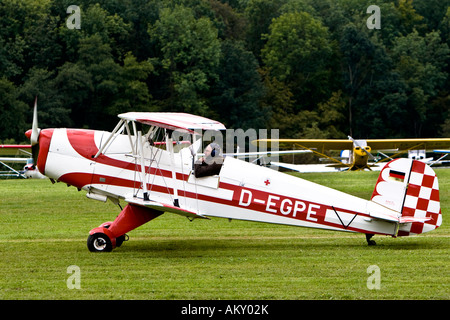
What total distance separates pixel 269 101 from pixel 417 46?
15.0 m

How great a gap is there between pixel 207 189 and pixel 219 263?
55.7 inches

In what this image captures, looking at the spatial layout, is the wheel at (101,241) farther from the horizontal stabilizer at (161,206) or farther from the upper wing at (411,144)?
the upper wing at (411,144)

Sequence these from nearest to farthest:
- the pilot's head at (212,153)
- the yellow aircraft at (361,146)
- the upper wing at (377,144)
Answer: the pilot's head at (212,153)
the upper wing at (377,144)
the yellow aircraft at (361,146)

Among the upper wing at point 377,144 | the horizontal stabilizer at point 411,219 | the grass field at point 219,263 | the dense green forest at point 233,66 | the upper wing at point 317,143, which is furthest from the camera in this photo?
the dense green forest at point 233,66

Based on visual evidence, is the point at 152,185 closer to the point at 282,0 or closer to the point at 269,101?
the point at 269,101

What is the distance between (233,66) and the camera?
61031 mm

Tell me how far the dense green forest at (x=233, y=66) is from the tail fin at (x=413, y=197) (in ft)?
134

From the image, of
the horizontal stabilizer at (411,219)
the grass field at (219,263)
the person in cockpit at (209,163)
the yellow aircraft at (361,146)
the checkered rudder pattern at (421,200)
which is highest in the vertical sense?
the person in cockpit at (209,163)

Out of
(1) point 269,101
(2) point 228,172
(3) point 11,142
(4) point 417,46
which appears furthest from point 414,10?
(2) point 228,172

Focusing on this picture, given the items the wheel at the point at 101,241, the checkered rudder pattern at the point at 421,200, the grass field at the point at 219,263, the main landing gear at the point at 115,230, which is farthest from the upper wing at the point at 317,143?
the wheel at the point at 101,241

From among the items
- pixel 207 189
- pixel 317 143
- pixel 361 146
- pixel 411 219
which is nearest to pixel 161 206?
pixel 207 189

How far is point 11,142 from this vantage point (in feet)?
147

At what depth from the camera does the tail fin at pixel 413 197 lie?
11281mm

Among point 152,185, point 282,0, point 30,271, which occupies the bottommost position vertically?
point 30,271
